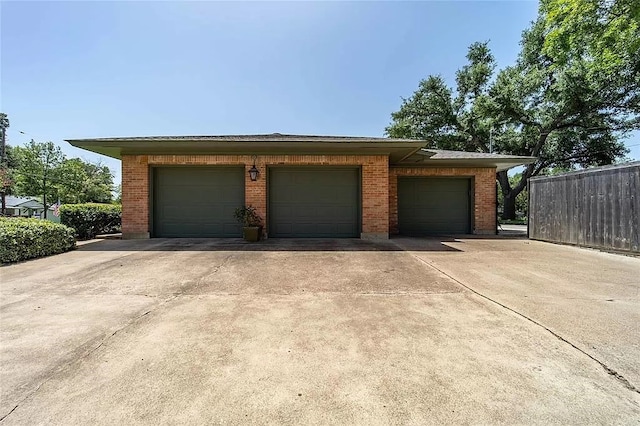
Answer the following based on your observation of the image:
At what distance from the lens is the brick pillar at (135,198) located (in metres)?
8.95

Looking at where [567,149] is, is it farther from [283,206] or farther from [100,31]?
[100,31]

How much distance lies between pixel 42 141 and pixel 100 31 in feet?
61.0

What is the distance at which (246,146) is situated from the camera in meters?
8.41

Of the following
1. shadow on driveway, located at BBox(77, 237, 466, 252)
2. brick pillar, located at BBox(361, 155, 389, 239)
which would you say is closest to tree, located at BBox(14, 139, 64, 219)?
shadow on driveway, located at BBox(77, 237, 466, 252)

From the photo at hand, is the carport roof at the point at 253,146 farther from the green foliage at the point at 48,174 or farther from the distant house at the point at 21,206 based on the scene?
the distant house at the point at 21,206

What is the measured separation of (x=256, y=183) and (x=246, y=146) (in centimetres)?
120

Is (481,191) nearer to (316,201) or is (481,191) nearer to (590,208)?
(590,208)

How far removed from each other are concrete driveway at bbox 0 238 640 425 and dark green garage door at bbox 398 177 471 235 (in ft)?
19.3

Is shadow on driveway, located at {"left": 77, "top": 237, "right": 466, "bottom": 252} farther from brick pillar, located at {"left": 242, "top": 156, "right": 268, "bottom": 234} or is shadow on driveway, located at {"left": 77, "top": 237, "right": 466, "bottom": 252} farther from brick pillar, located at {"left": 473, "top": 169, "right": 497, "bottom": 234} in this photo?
brick pillar, located at {"left": 473, "top": 169, "right": 497, "bottom": 234}

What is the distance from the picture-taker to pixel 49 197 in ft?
68.2

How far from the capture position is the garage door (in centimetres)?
922

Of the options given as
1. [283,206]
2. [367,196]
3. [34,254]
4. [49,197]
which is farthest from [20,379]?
[49,197]

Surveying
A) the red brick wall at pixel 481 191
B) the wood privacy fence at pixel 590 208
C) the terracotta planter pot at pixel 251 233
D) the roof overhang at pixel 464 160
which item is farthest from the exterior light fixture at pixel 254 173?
the wood privacy fence at pixel 590 208

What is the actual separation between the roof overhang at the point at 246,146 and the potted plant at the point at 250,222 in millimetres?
1842
